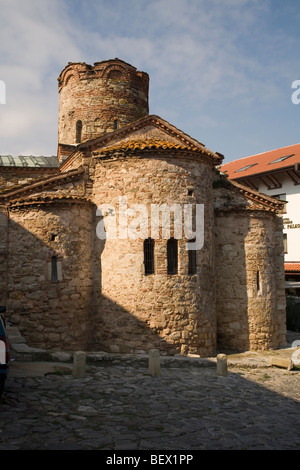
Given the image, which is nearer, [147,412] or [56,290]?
[147,412]

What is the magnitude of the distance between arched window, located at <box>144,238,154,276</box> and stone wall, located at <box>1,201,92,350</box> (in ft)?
6.05

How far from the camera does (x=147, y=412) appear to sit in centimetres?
677

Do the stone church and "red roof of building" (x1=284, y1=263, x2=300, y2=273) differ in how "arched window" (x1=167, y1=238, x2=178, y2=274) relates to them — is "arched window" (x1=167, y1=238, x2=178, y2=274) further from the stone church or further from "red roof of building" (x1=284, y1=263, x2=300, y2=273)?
"red roof of building" (x1=284, y1=263, x2=300, y2=273)

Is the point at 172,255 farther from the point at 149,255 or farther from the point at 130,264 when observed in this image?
the point at 130,264

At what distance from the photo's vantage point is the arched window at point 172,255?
41.0 ft

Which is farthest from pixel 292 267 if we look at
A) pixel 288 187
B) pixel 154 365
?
pixel 154 365

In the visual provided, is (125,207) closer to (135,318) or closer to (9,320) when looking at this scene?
(135,318)

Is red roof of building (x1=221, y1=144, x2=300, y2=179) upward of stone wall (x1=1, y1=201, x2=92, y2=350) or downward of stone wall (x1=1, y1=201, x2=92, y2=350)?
upward

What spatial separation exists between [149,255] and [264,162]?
1659 cm

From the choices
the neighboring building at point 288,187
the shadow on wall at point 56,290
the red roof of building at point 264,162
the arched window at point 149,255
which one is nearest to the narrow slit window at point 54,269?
the shadow on wall at point 56,290

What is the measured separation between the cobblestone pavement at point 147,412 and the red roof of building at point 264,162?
16.4 m

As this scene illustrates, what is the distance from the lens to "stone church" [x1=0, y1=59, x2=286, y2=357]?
12.0m

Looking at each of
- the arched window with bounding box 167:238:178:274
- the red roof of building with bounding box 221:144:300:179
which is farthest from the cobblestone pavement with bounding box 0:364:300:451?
the red roof of building with bounding box 221:144:300:179
